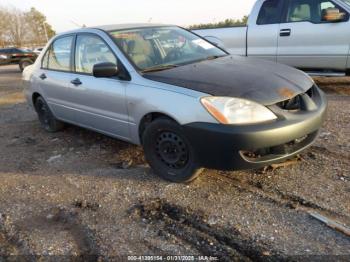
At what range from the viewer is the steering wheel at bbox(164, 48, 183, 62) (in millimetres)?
4102

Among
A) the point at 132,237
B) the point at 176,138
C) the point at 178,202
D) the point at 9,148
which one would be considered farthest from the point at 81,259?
the point at 9,148

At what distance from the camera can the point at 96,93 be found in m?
4.23

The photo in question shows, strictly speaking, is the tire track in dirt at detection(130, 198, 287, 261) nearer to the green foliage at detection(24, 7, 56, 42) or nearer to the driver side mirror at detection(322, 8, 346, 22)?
the driver side mirror at detection(322, 8, 346, 22)

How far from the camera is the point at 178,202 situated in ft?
10.8

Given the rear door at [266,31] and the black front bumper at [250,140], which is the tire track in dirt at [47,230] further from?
the rear door at [266,31]

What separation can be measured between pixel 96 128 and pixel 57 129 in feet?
4.85

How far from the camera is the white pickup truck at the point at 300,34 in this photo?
643cm

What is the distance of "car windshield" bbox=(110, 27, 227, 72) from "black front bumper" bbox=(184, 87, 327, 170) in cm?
110

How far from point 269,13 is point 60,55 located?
4243 mm

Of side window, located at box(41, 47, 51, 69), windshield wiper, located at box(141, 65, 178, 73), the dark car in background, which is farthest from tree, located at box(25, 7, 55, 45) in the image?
windshield wiper, located at box(141, 65, 178, 73)

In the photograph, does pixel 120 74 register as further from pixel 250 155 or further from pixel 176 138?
pixel 250 155

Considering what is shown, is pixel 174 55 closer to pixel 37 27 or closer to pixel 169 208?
pixel 169 208

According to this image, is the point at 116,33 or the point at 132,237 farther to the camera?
the point at 116,33

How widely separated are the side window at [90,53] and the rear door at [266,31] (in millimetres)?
3964
